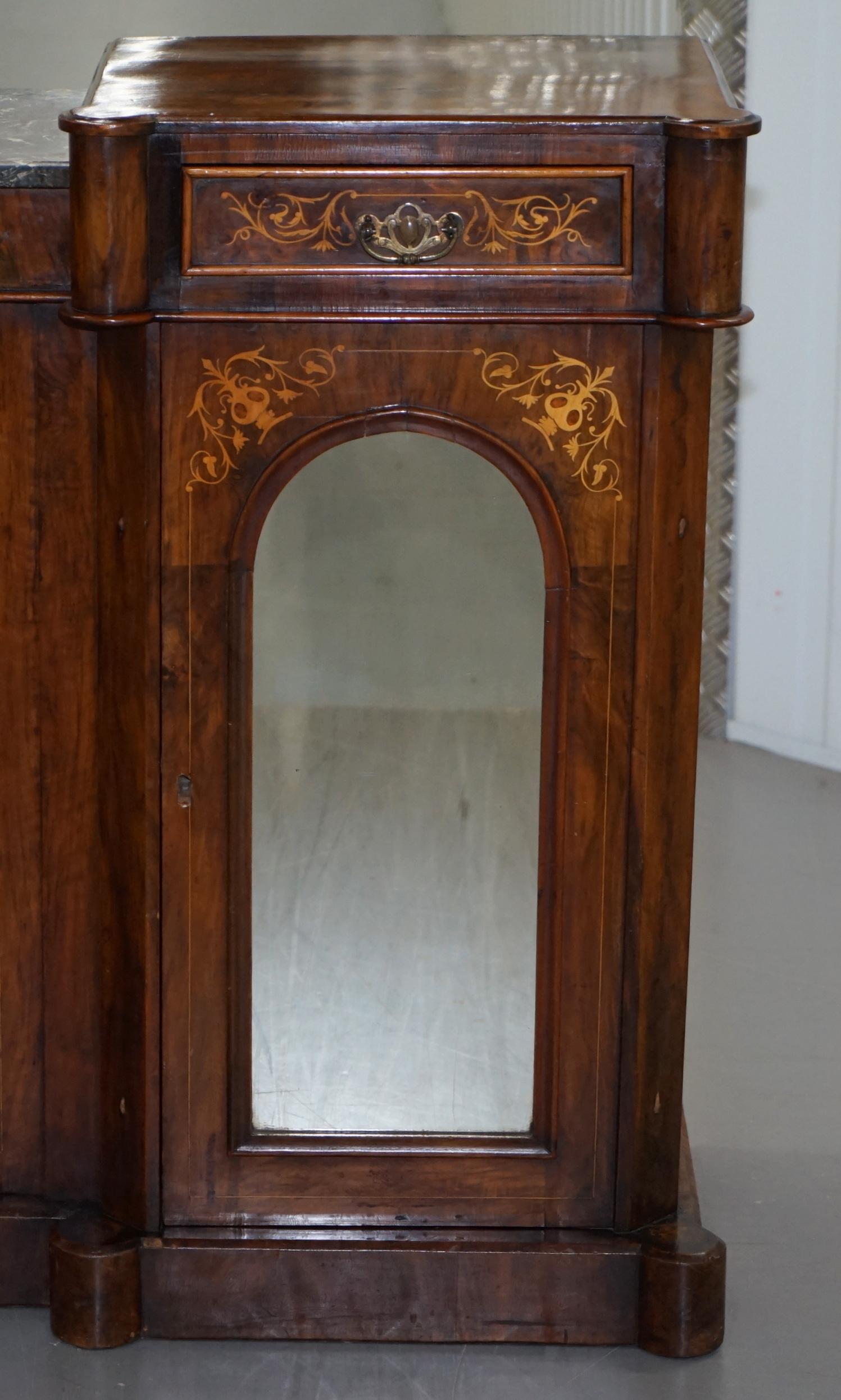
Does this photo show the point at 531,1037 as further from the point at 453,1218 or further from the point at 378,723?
the point at 378,723

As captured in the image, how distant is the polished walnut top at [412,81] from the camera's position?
209 centimetres

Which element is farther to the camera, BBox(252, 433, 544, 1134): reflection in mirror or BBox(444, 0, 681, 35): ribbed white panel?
BBox(444, 0, 681, 35): ribbed white panel

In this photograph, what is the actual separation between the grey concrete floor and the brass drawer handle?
1.34 metres

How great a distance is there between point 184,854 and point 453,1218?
574mm

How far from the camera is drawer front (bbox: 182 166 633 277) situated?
2.08 meters

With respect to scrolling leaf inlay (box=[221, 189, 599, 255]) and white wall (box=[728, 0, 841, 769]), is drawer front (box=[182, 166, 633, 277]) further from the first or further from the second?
white wall (box=[728, 0, 841, 769])

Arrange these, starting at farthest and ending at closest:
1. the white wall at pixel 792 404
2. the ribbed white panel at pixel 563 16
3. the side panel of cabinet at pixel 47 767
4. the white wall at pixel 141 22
A: the white wall at pixel 141 22 → the ribbed white panel at pixel 563 16 → the white wall at pixel 792 404 → the side panel of cabinet at pixel 47 767

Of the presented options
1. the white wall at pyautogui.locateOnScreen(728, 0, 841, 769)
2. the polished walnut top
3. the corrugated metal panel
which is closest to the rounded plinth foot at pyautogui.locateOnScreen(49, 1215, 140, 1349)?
the polished walnut top

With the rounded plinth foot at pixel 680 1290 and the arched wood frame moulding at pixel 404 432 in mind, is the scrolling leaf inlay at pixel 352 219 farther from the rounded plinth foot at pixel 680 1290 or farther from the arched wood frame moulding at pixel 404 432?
the rounded plinth foot at pixel 680 1290

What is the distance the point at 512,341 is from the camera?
7.09 feet

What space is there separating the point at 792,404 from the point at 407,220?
2.60 meters

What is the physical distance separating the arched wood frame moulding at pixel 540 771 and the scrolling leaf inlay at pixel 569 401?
50mm

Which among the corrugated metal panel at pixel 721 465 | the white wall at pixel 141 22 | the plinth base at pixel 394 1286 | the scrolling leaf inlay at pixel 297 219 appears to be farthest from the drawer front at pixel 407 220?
the white wall at pixel 141 22

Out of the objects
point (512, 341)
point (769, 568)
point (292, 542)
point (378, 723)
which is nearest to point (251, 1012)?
point (378, 723)
